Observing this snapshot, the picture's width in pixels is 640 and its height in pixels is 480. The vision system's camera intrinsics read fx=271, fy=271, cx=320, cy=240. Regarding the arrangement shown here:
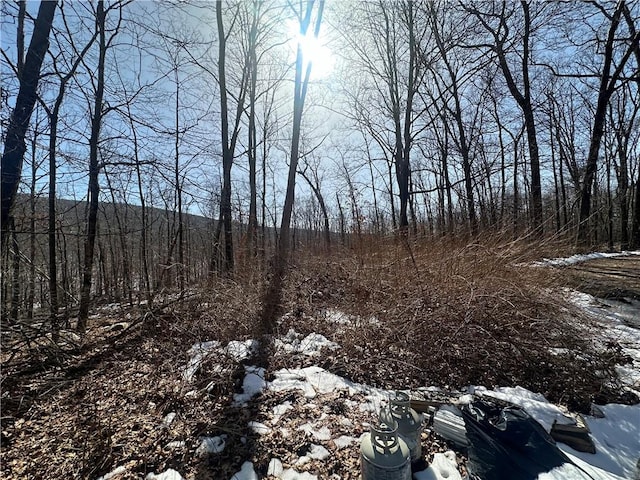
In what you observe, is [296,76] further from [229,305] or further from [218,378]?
[218,378]

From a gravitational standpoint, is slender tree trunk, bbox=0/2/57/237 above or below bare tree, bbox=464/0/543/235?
below

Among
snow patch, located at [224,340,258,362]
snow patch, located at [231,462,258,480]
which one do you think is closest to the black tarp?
snow patch, located at [231,462,258,480]

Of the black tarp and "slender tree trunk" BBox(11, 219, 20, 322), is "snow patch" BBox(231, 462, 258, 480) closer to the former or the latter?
the black tarp

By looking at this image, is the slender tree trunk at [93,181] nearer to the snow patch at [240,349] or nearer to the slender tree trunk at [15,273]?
the slender tree trunk at [15,273]

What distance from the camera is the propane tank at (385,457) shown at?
4.42 feet

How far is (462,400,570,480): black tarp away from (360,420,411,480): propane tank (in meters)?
0.54

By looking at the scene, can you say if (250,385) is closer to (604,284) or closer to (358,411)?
(358,411)

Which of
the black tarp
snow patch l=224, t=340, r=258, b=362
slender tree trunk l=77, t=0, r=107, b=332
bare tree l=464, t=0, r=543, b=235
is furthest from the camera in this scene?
bare tree l=464, t=0, r=543, b=235

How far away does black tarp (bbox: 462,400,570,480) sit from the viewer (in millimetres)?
1524

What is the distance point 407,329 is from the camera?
10.2 ft

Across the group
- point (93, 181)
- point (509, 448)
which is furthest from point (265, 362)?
point (93, 181)

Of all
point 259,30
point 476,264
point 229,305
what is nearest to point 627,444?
point 476,264

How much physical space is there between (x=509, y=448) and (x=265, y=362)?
86.4 inches

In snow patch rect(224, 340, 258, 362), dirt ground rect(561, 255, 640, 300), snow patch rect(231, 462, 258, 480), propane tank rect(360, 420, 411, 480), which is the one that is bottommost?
snow patch rect(231, 462, 258, 480)
